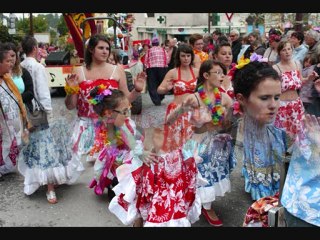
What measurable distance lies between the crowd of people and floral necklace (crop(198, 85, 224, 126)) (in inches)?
0.5

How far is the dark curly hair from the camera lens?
2.25m

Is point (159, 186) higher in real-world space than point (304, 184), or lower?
lower

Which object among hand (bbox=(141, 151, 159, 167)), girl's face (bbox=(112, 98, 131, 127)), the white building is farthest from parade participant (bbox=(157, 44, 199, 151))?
the white building

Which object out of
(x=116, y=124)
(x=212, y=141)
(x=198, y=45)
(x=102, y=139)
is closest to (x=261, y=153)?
(x=212, y=141)

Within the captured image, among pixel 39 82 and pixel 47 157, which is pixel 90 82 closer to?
pixel 47 157

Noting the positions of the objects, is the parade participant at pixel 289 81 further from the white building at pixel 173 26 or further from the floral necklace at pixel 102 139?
the white building at pixel 173 26

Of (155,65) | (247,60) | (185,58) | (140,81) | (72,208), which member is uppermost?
(247,60)

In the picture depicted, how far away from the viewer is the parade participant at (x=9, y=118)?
15.1 feet

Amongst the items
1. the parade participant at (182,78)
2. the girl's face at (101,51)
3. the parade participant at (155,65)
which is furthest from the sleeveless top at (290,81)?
the parade participant at (155,65)

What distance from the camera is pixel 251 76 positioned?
7.48 ft

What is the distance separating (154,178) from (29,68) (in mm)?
2972

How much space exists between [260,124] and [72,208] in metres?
2.30

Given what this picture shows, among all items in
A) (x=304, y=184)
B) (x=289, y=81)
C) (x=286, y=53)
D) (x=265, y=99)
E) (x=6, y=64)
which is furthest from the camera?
(x=286, y=53)

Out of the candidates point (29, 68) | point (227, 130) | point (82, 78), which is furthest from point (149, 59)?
point (227, 130)
